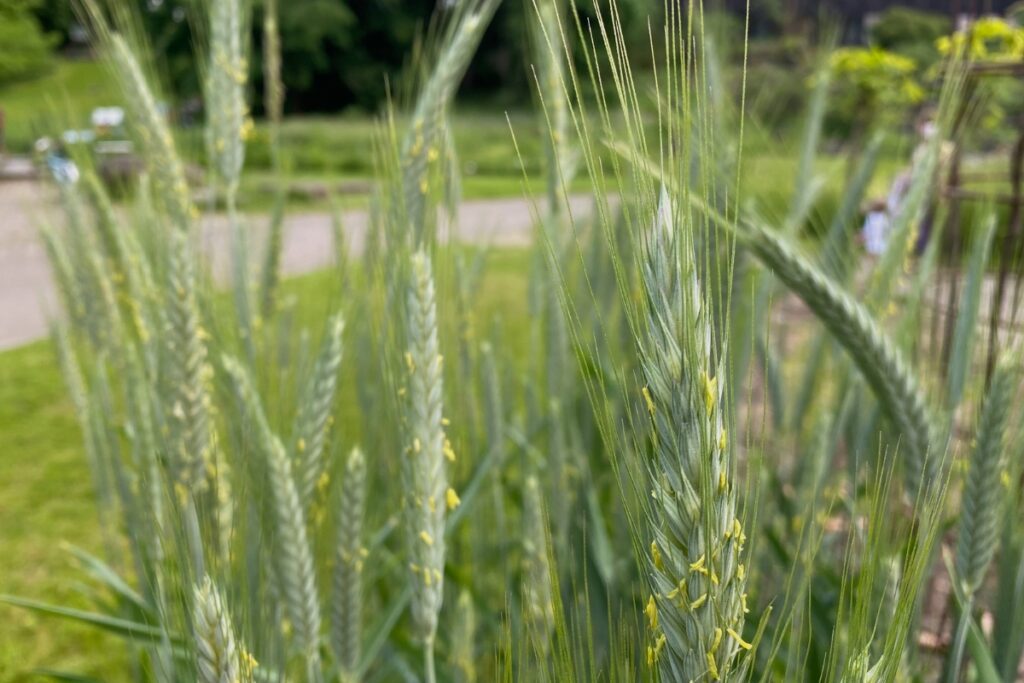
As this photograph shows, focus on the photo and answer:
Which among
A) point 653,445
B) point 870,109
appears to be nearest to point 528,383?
point 653,445

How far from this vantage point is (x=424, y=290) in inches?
33.6

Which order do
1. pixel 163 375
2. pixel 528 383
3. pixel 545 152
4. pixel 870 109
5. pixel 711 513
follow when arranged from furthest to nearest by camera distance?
1. pixel 870 109
2. pixel 528 383
3. pixel 545 152
4. pixel 163 375
5. pixel 711 513

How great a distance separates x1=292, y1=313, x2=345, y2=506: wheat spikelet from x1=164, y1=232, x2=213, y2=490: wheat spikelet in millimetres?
141

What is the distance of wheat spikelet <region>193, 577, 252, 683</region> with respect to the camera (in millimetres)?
593

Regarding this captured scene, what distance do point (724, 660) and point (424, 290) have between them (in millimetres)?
456

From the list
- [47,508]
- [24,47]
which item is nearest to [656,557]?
[47,508]

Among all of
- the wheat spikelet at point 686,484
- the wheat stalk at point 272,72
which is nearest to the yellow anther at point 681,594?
the wheat spikelet at point 686,484

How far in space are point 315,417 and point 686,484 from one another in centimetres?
50

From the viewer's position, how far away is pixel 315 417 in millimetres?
909

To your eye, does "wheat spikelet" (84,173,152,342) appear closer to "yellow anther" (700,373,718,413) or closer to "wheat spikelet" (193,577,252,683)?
"wheat spikelet" (193,577,252,683)

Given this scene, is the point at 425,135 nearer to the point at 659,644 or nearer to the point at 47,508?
the point at 659,644

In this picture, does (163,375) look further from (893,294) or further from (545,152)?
(893,294)

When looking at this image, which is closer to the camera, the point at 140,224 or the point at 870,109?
the point at 140,224

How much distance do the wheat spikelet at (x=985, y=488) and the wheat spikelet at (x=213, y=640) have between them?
2.17 feet
